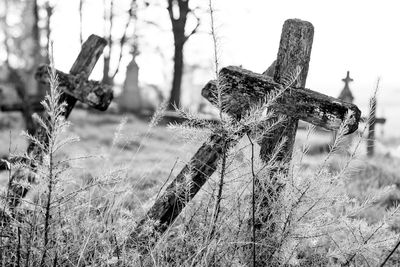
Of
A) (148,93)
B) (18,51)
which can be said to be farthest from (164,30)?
(18,51)

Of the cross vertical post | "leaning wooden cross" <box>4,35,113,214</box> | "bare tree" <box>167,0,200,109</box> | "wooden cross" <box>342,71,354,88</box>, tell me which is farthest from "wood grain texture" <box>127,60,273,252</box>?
"bare tree" <box>167,0,200,109</box>

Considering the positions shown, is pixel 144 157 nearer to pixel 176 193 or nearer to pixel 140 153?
pixel 140 153

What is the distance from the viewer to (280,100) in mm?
2551

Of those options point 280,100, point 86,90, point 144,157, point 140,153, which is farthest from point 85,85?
point 140,153

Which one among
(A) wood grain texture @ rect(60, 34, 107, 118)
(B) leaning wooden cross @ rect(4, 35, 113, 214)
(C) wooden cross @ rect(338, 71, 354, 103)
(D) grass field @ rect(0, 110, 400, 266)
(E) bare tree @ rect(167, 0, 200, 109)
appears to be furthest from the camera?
(E) bare tree @ rect(167, 0, 200, 109)

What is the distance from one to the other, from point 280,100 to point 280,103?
0.06ft

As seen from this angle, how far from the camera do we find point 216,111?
95.9 inches

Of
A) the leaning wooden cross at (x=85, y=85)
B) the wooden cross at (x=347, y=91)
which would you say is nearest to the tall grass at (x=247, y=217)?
the leaning wooden cross at (x=85, y=85)

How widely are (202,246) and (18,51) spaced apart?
3719cm

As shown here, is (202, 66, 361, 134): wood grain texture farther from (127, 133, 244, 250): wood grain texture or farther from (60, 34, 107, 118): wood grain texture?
(60, 34, 107, 118): wood grain texture

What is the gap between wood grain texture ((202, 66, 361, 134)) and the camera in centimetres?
248

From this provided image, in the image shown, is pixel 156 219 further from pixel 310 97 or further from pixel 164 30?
pixel 164 30

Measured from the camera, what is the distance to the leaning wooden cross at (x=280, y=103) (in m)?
2.49

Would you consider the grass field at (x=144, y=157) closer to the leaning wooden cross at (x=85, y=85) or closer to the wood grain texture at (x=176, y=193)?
the wood grain texture at (x=176, y=193)
